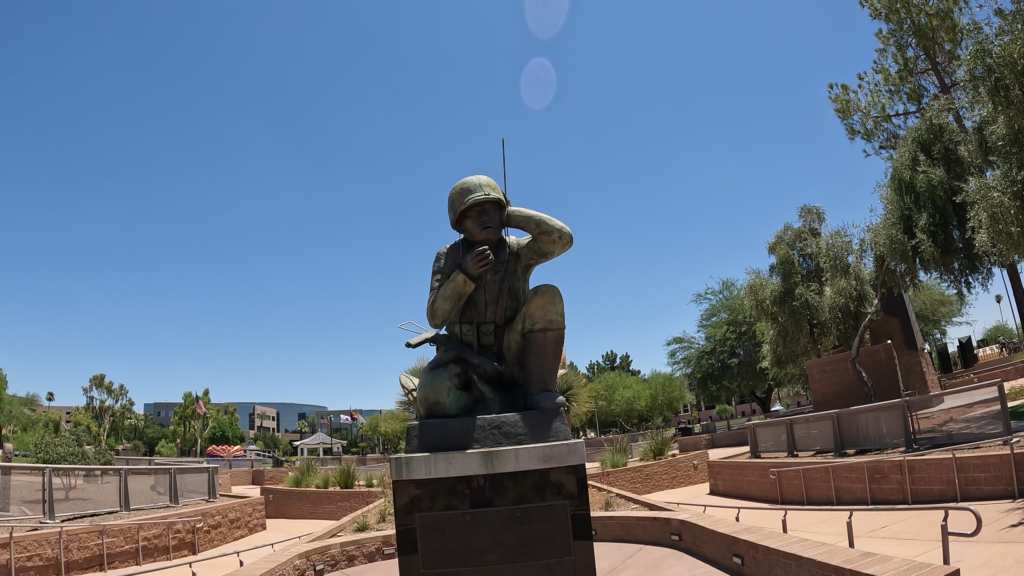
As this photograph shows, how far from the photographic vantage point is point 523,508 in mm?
3932

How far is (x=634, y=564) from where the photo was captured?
5.99 metres

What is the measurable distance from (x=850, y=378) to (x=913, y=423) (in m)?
12.1

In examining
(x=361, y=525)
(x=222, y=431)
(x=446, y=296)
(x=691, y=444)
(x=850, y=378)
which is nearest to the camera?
(x=446, y=296)

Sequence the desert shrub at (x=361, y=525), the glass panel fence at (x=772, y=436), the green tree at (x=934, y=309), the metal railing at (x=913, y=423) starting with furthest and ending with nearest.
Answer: the green tree at (x=934, y=309), the glass panel fence at (x=772, y=436), the desert shrub at (x=361, y=525), the metal railing at (x=913, y=423)

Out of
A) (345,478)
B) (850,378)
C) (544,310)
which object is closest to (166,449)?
(345,478)

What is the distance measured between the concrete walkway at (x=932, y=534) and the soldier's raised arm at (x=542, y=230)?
4.36 metres

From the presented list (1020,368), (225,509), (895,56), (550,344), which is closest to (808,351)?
(895,56)

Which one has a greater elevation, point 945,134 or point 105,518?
point 945,134

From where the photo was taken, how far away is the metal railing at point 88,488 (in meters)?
9.86

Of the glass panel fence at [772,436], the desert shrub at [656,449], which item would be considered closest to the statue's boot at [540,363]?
the glass panel fence at [772,436]

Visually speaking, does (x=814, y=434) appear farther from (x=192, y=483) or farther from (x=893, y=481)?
(x=192, y=483)

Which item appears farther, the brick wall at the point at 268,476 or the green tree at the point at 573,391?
the brick wall at the point at 268,476

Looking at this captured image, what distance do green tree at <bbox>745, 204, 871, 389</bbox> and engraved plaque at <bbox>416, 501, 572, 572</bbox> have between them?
20.5 metres

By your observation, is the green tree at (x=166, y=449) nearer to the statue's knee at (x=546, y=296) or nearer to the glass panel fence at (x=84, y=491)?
the glass panel fence at (x=84, y=491)
